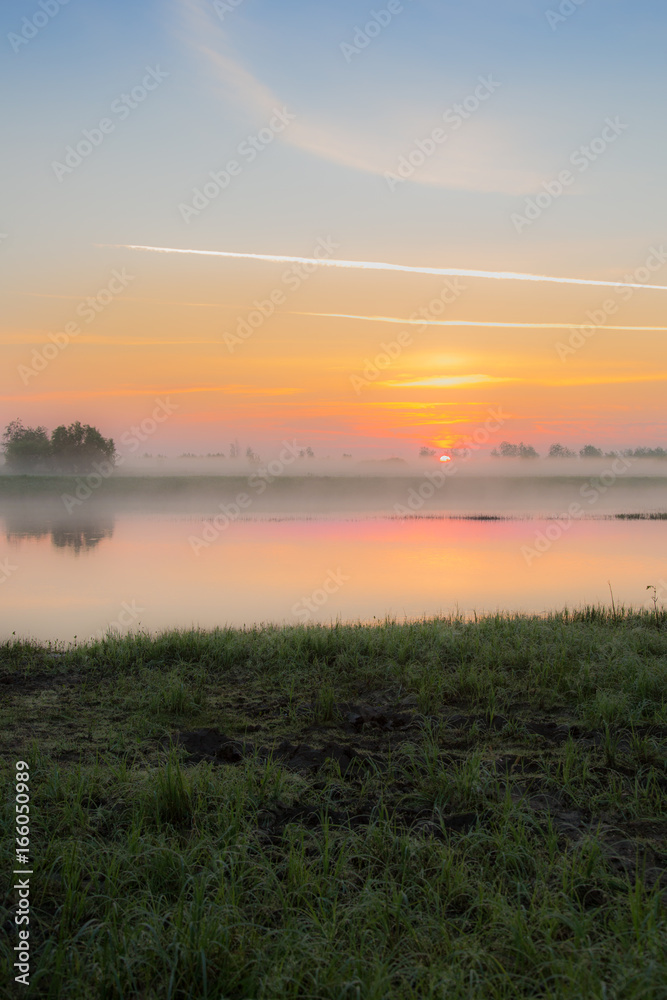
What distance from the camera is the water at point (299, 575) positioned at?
15430 millimetres

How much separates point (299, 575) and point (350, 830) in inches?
628

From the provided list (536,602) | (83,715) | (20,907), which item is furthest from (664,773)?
(536,602)

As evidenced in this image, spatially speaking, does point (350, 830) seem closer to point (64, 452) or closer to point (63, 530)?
point (63, 530)

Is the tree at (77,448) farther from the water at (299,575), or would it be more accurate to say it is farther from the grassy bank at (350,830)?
the grassy bank at (350,830)

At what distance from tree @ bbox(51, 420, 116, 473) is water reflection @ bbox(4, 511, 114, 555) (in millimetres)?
20563

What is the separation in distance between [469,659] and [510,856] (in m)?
4.83

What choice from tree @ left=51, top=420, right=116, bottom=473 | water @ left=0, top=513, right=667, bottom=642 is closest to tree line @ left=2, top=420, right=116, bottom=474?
tree @ left=51, top=420, right=116, bottom=473

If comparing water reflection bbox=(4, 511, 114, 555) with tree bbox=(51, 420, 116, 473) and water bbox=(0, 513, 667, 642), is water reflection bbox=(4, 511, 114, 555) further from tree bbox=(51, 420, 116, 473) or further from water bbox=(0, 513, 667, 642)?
tree bbox=(51, 420, 116, 473)

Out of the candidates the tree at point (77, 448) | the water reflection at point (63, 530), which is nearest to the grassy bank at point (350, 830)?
the water reflection at point (63, 530)

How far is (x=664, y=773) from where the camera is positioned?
19.6ft

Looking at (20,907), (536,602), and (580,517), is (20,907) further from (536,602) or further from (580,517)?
(580,517)

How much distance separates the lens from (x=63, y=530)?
1500 inches

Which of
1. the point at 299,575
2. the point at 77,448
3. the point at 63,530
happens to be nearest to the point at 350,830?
the point at 299,575

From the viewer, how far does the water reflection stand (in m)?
31.2
